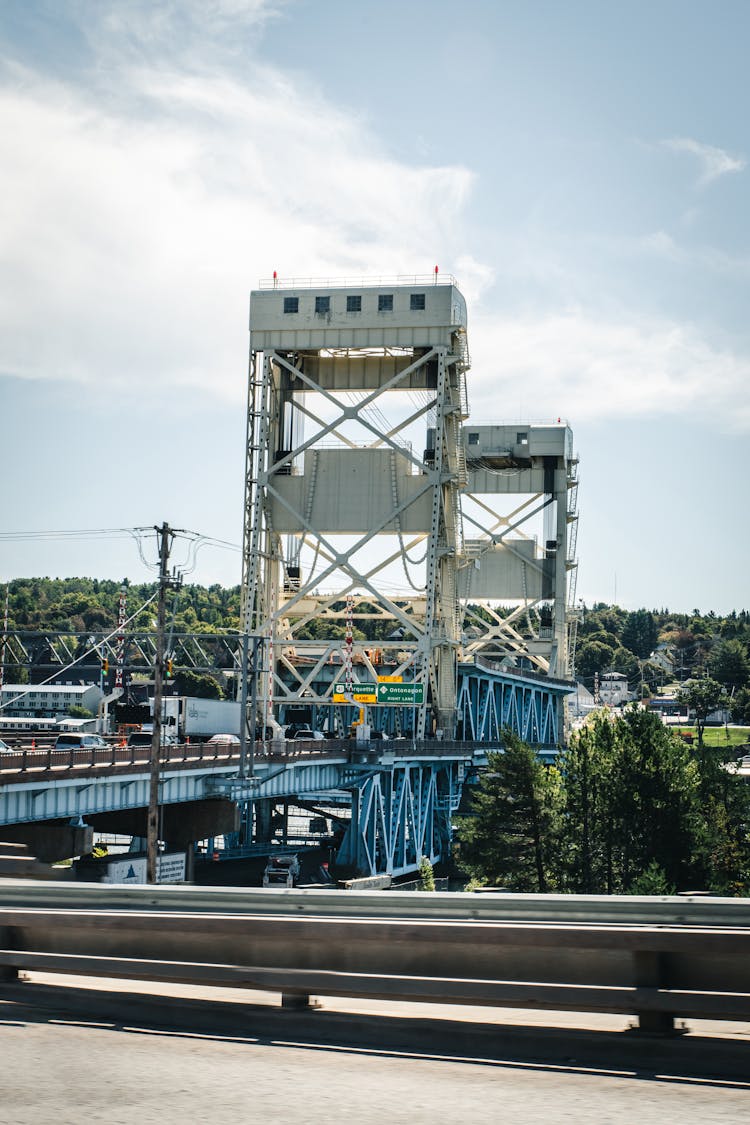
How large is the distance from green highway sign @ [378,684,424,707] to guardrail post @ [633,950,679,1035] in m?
62.6

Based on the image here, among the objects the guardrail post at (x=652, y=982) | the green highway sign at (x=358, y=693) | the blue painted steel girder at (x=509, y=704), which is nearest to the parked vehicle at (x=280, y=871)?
the green highway sign at (x=358, y=693)

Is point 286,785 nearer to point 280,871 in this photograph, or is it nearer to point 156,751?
point 280,871

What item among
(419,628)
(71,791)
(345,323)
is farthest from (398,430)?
(71,791)

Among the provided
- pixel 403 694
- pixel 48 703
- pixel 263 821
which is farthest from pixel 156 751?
pixel 48 703

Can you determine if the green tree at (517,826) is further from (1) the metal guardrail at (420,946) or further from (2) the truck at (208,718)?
(1) the metal guardrail at (420,946)

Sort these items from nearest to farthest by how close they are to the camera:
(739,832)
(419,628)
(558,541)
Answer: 1. (739,832)
2. (419,628)
3. (558,541)

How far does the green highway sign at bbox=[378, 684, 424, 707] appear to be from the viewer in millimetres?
69438

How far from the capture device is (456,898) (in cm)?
767

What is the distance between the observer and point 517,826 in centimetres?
5991

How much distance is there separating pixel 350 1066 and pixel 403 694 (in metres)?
63.4

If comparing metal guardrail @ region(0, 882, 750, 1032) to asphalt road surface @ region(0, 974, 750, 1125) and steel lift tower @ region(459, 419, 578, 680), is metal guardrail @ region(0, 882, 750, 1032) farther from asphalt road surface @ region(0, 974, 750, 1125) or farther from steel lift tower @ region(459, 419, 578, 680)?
steel lift tower @ region(459, 419, 578, 680)

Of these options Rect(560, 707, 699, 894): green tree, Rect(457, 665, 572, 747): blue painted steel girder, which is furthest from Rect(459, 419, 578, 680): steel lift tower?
Rect(560, 707, 699, 894): green tree

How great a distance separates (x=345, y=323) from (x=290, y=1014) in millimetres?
69221

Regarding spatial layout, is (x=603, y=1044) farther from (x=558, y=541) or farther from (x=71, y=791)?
(x=558, y=541)
